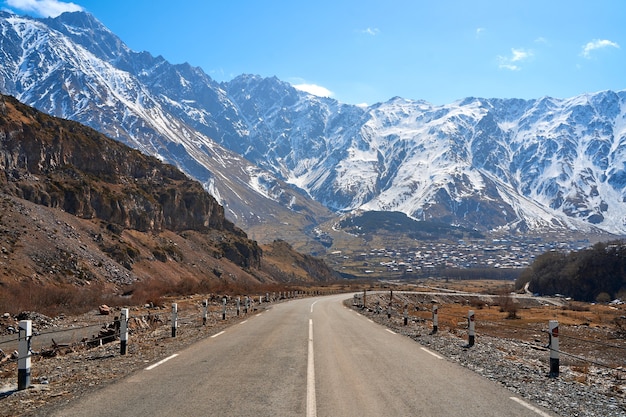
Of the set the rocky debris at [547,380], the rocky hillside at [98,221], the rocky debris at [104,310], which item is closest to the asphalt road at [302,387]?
the rocky debris at [547,380]

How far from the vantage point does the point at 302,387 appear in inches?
433

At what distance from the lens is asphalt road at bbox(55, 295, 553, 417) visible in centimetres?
915

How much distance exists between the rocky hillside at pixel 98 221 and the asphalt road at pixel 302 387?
2080cm

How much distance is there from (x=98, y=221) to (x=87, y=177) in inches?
505

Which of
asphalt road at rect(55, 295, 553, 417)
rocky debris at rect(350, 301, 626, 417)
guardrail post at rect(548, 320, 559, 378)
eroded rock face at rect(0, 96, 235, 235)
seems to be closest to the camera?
asphalt road at rect(55, 295, 553, 417)

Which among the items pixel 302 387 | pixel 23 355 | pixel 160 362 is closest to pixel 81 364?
pixel 160 362

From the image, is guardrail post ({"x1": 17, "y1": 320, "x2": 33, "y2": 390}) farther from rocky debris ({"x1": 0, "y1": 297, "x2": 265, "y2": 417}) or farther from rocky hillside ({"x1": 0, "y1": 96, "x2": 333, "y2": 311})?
rocky hillside ({"x1": 0, "y1": 96, "x2": 333, "y2": 311})

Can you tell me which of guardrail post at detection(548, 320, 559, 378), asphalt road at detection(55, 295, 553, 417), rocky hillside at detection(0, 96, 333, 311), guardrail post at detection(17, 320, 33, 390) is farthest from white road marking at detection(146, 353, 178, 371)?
rocky hillside at detection(0, 96, 333, 311)

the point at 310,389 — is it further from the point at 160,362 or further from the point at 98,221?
the point at 98,221

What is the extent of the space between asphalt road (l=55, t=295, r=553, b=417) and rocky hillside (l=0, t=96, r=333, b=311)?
68.2 feet

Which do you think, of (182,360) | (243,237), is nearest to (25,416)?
(182,360)

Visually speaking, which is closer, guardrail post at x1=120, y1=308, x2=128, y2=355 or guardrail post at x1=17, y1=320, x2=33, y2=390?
guardrail post at x1=17, y1=320, x2=33, y2=390

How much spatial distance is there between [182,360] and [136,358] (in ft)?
5.26

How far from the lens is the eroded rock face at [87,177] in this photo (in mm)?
76688
